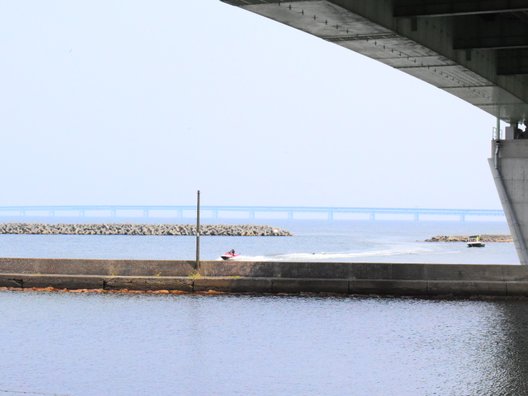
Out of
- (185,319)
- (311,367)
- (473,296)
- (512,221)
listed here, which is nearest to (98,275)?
(185,319)

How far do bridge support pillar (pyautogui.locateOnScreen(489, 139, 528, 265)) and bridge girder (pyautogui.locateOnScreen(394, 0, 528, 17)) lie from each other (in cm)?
2022

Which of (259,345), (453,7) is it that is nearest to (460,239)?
(453,7)

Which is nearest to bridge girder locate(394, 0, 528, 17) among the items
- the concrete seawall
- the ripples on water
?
the ripples on water

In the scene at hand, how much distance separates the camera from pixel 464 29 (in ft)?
81.0

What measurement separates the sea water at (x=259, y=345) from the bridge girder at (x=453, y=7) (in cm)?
640

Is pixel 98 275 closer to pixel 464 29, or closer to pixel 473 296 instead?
pixel 473 296

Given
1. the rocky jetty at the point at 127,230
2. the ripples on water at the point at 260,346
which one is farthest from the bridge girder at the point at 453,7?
the rocky jetty at the point at 127,230

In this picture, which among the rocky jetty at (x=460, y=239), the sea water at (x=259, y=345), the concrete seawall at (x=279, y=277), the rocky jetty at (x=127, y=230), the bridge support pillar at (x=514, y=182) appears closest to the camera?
the sea water at (x=259, y=345)

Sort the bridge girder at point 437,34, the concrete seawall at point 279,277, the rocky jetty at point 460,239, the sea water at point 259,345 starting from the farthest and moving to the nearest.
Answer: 1. the rocky jetty at point 460,239
2. the concrete seawall at point 279,277
3. the bridge girder at point 437,34
4. the sea water at point 259,345

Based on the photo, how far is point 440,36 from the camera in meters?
23.6

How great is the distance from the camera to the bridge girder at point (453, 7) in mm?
19625

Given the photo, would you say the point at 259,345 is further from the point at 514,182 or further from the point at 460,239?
the point at 460,239

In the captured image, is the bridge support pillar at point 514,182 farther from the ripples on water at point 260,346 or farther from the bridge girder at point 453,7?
the bridge girder at point 453,7

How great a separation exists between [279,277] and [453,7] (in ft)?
37.2
